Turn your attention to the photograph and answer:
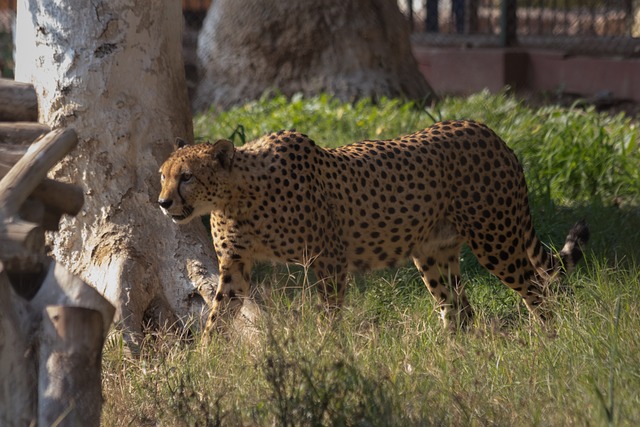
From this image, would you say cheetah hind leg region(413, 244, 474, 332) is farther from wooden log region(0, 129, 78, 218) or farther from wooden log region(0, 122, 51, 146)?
wooden log region(0, 129, 78, 218)

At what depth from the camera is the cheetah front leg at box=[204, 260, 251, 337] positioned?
4.46m

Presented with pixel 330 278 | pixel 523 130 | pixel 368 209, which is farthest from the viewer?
pixel 523 130

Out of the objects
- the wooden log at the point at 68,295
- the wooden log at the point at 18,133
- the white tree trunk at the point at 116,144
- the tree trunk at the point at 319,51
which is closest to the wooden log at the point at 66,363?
the wooden log at the point at 68,295

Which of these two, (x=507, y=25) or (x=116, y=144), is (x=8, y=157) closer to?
(x=116, y=144)

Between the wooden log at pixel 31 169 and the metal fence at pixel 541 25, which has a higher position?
the wooden log at pixel 31 169

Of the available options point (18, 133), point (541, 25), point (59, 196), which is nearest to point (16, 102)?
point (18, 133)

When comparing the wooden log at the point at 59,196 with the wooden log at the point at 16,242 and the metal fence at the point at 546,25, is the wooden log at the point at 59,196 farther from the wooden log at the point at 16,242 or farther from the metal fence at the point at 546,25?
the metal fence at the point at 546,25

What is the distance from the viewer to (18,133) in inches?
151

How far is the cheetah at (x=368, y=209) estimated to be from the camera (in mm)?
4379

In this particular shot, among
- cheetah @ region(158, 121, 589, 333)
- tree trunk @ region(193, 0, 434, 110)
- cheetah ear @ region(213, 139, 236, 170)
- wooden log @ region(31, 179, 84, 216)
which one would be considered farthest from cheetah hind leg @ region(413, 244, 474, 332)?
tree trunk @ region(193, 0, 434, 110)

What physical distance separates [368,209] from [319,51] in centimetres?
475

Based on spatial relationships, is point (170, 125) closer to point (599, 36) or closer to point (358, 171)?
point (358, 171)

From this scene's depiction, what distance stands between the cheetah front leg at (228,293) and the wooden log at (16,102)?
991 millimetres

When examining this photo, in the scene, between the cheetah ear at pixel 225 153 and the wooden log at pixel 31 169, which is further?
the cheetah ear at pixel 225 153
